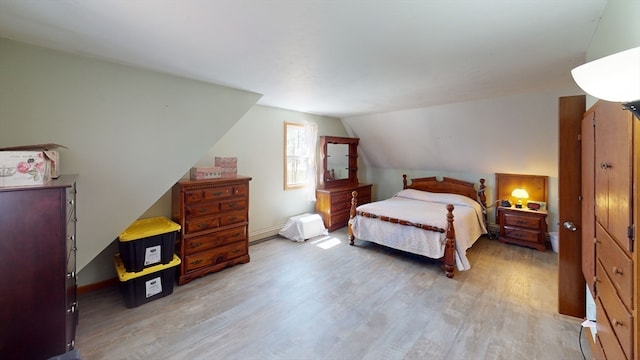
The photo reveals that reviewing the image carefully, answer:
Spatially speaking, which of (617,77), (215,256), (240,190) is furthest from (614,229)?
(215,256)

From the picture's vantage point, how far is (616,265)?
113 centimetres

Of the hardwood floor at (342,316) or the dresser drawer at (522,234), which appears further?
the dresser drawer at (522,234)

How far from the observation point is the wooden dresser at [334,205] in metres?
4.84

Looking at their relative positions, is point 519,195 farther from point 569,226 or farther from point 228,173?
point 228,173

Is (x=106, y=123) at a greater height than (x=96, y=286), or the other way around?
(x=106, y=123)

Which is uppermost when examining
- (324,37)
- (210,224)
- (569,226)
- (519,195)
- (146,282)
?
(324,37)

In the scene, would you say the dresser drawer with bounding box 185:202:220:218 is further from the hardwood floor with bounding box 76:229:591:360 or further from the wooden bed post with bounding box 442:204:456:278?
the wooden bed post with bounding box 442:204:456:278

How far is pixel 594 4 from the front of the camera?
140cm

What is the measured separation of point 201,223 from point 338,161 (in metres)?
3.18

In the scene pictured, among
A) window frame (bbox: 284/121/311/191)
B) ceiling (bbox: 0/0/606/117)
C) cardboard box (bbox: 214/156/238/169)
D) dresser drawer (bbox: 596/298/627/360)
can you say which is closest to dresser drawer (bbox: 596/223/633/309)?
dresser drawer (bbox: 596/298/627/360)

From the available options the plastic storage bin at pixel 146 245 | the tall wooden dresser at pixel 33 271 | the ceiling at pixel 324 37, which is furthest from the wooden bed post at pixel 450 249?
the tall wooden dresser at pixel 33 271

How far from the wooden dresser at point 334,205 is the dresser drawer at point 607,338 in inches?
143

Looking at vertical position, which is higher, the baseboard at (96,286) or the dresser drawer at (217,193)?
the dresser drawer at (217,193)

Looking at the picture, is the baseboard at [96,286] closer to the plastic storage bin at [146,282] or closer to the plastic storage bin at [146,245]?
the plastic storage bin at [146,282]
